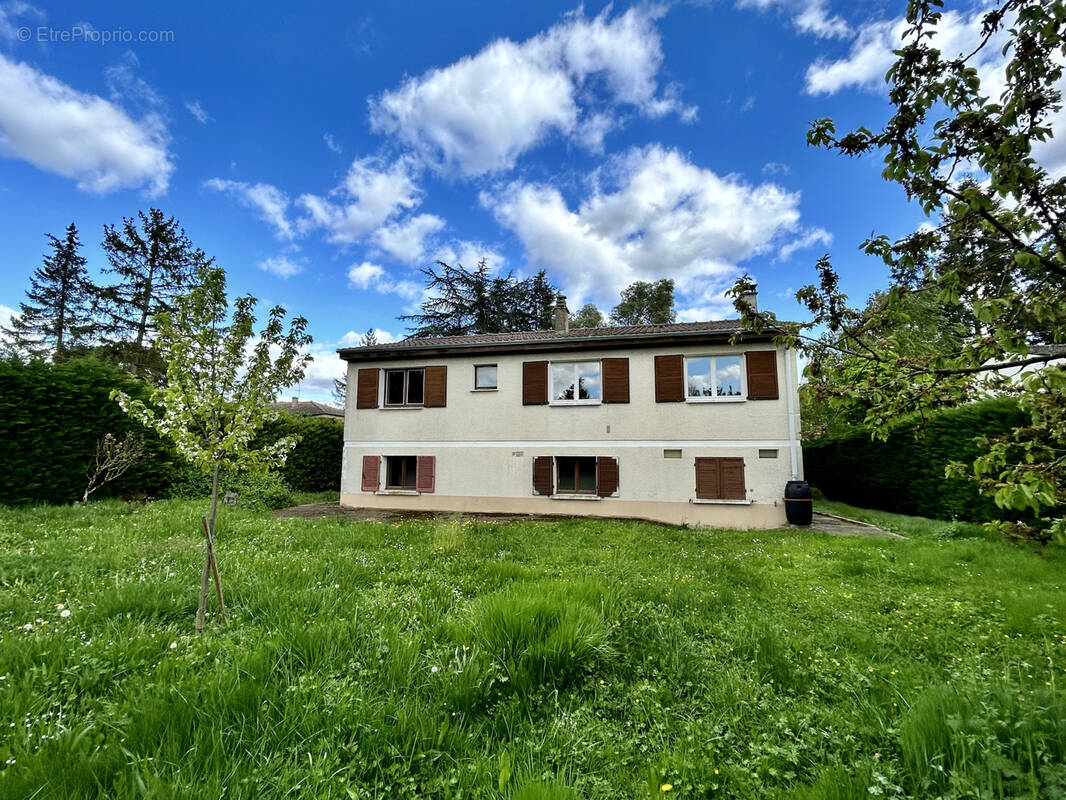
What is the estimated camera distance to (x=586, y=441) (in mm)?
13492

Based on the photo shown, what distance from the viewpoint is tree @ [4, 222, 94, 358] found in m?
27.8

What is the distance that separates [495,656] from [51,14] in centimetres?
1349

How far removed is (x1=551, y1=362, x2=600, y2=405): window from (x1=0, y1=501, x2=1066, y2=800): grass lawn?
8200 mm

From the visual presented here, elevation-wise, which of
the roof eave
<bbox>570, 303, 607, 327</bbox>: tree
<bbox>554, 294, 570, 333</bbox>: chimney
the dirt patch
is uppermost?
<bbox>570, 303, 607, 327</bbox>: tree

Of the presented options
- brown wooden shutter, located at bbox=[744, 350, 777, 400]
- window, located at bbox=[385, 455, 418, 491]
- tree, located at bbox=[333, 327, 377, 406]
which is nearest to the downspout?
brown wooden shutter, located at bbox=[744, 350, 777, 400]

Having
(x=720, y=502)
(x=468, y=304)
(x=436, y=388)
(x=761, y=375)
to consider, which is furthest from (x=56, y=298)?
(x=761, y=375)

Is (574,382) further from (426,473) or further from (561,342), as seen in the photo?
(426,473)

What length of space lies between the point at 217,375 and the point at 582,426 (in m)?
10.4

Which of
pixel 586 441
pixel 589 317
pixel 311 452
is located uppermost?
pixel 589 317

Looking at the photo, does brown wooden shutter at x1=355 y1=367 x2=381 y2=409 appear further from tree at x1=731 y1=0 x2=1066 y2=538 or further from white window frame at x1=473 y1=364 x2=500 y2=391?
tree at x1=731 y1=0 x2=1066 y2=538

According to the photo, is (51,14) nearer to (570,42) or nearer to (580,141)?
(570,42)

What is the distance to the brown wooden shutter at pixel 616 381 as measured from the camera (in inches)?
523

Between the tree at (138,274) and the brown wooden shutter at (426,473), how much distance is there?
22723 millimetres

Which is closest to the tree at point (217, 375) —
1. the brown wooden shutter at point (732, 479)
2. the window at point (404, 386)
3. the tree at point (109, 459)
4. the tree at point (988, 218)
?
the tree at point (988, 218)
